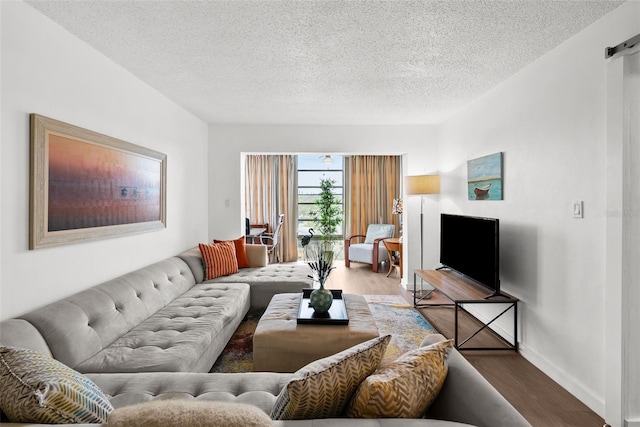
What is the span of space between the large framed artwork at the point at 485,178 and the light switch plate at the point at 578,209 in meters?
1.01

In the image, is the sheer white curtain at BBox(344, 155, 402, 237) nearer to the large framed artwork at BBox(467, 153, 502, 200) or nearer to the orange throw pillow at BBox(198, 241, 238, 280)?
the large framed artwork at BBox(467, 153, 502, 200)

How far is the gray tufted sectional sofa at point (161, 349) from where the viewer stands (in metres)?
1.17

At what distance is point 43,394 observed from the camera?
1078 mm

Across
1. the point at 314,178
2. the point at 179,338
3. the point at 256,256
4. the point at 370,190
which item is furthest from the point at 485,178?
the point at 314,178

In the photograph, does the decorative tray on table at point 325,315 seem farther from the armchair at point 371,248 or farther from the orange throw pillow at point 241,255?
the armchair at point 371,248

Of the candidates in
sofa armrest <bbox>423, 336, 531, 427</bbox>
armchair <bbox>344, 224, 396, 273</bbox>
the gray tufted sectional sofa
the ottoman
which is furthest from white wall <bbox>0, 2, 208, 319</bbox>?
armchair <bbox>344, 224, 396, 273</bbox>

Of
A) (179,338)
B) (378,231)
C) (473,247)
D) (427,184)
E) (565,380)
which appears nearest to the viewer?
(179,338)

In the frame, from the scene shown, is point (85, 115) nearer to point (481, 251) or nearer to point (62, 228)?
point (62, 228)

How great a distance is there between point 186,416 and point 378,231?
681cm

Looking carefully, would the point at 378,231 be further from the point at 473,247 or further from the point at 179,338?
the point at 179,338

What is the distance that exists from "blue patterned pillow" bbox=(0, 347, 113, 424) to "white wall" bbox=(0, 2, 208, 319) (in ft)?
3.15

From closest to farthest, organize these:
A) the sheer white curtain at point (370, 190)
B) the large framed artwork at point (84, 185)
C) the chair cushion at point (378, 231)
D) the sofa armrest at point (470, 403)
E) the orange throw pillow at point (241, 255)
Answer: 1. the sofa armrest at point (470, 403)
2. the large framed artwork at point (84, 185)
3. the orange throw pillow at point (241, 255)
4. the chair cushion at point (378, 231)
5. the sheer white curtain at point (370, 190)

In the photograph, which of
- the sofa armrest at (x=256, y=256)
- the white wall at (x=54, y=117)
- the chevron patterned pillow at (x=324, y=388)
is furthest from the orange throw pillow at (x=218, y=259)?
the chevron patterned pillow at (x=324, y=388)

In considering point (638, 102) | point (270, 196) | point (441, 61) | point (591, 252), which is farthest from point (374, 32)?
point (270, 196)
